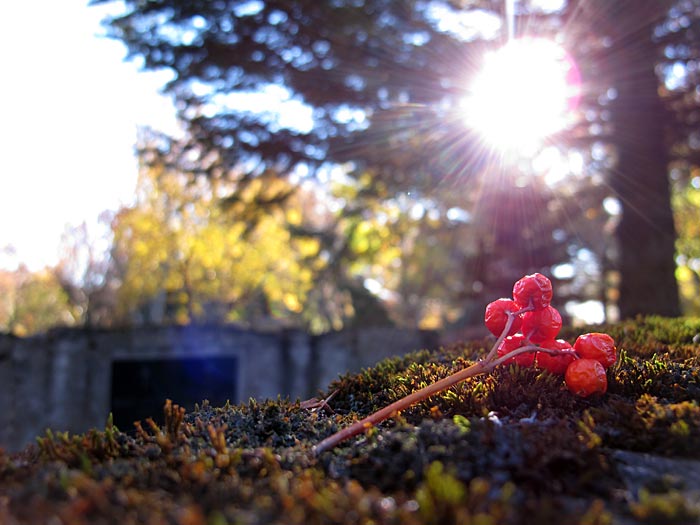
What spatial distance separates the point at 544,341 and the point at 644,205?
7556mm

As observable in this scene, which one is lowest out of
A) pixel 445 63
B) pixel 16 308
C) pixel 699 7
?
pixel 16 308

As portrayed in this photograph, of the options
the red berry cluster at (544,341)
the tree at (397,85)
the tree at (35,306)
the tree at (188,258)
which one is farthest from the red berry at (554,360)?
the tree at (35,306)

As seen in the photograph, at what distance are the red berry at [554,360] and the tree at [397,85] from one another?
636 cm

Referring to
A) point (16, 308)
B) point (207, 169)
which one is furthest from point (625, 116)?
point (16, 308)

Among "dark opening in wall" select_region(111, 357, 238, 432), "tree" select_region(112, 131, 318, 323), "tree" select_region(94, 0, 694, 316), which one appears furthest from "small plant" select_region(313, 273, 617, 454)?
"tree" select_region(112, 131, 318, 323)

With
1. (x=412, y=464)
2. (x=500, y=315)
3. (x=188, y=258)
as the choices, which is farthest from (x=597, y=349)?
(x=188, y=258)

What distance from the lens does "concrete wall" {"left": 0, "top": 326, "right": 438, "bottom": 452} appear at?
10672 millimetres

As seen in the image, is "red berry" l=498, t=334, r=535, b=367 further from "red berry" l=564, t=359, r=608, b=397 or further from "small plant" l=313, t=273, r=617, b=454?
"red berry" l=564, t=359, r=608, b=397

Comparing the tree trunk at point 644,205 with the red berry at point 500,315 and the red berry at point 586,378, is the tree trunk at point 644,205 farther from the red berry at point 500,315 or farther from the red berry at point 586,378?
the red berry at point 586,378

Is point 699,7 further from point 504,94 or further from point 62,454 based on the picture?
point 62,454

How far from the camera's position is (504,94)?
342 inches

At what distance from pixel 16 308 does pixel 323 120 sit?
37.1m

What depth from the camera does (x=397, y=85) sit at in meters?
8.77

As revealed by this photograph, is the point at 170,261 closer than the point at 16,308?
Yes
